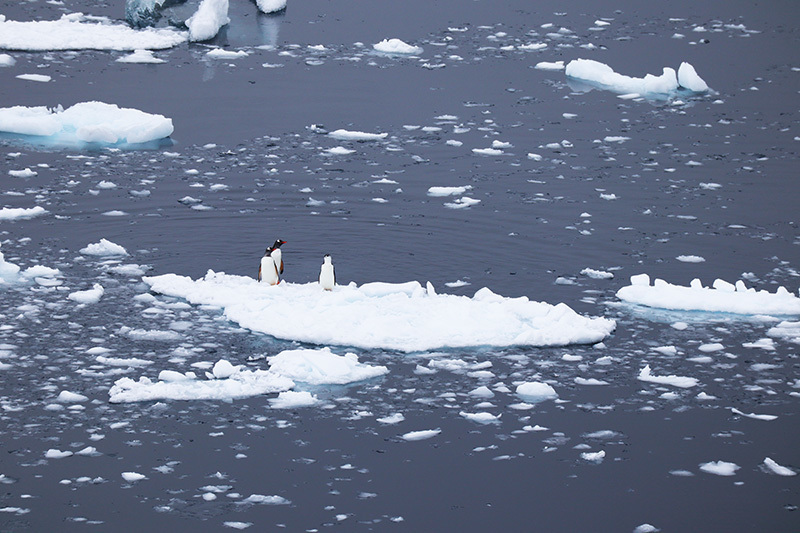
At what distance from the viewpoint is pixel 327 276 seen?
10.2 meters

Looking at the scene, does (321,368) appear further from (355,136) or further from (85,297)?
(355,136)

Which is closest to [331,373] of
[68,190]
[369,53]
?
[68,190]

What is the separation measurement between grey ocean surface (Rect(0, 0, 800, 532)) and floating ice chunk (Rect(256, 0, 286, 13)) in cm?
87

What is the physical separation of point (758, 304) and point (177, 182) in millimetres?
7254

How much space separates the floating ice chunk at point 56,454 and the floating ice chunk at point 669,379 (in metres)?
4.48

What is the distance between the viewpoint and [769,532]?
6836mm

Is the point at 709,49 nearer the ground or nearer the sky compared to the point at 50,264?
nearer the sky

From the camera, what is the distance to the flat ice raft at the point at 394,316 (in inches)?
372

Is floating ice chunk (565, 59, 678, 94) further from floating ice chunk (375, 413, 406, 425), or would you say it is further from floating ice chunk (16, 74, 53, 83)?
floating ice chunk (375, 413, 406, 425)

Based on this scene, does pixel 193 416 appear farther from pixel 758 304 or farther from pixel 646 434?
pixel 758 304

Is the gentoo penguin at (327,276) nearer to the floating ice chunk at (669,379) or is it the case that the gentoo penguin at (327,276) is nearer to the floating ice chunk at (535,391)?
the floating ice chunk at (535,391)

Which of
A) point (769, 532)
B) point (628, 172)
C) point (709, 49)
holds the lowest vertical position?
point (769, 532)

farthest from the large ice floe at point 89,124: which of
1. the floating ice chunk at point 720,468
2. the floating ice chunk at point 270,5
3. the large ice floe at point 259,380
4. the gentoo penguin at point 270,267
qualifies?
the floating ice chunk at point 720,468

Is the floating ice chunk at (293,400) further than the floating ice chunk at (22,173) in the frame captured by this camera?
No
